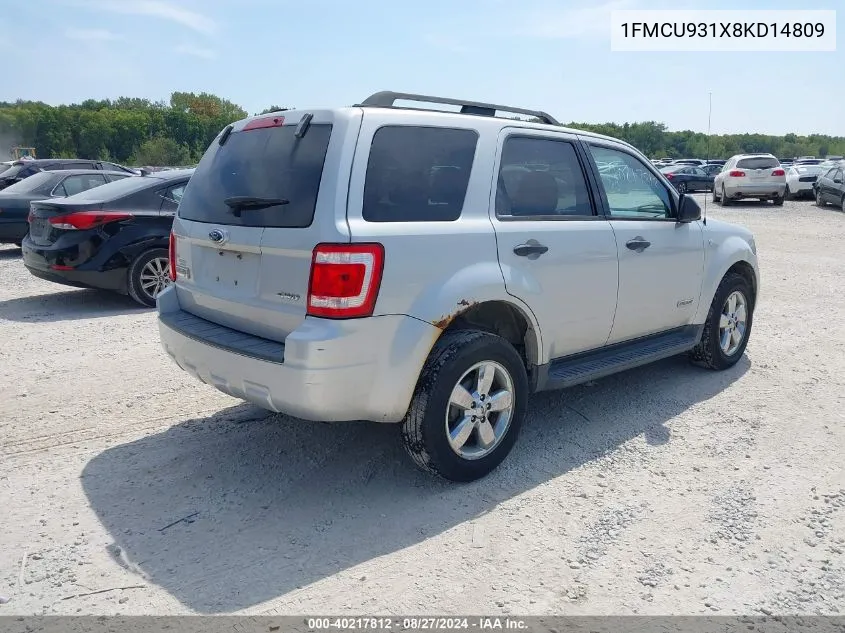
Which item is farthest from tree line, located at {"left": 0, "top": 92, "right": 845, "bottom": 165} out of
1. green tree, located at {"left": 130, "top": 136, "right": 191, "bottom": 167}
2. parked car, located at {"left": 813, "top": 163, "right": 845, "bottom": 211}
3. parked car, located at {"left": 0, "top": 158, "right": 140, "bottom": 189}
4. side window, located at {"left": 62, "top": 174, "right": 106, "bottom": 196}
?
side window, located at {"left": 62, "top": 174, "right": 106, "bottom": 196}

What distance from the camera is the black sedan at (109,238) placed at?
760 centimetres

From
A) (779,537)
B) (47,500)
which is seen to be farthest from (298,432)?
(779,537)

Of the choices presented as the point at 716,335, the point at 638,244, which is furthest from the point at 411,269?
the point at 716,335

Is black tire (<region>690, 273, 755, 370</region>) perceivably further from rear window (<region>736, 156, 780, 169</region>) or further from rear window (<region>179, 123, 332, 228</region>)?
rear window (<region>736, 156, 780, 169</region>)

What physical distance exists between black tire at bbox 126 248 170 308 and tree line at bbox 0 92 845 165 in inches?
3102

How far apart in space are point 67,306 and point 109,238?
1091 millimetres

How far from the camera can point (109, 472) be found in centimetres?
389

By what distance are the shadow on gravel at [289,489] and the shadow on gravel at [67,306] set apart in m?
3.76

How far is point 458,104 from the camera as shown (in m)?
4.04

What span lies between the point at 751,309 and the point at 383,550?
167 inches

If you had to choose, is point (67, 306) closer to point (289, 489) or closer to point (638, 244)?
point (289, 489)

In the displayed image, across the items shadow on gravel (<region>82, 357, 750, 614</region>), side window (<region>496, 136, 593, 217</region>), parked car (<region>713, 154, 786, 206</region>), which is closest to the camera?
shadow on gravel (<region>82, 357, 750, 614</region>)

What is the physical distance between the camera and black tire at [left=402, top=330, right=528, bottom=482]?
348 cm

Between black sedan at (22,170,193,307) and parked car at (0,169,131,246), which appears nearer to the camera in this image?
black sedan at (22,170,193,307)
